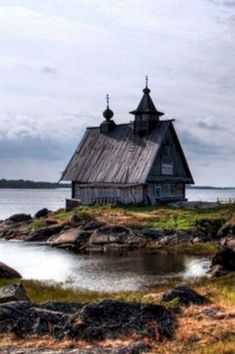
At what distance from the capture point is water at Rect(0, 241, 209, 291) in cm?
2562

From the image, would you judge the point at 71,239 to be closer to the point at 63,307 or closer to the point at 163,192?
the point at 163,192

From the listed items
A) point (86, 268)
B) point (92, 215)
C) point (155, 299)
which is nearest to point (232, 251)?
point (86, 268)

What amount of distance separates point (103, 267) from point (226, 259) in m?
6.85

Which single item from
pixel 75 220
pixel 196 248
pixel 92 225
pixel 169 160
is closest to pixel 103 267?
pixel 196 248

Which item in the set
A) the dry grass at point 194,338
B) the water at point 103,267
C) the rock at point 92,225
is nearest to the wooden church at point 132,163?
the rock at point 92,225

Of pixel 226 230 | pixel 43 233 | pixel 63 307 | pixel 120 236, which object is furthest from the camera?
pixel 43 233

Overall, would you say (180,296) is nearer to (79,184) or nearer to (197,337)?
(197,337)

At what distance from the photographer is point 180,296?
15.0 m

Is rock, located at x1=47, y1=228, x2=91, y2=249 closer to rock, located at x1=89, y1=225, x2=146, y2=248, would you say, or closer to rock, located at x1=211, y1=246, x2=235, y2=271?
rock, located at x1=89, y1=225, x2=146, y2=248

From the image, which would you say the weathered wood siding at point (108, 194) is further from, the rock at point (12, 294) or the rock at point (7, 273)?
the rock at point (12, 294)

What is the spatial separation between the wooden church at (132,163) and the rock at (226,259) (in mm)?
26264

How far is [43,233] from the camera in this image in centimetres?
4631

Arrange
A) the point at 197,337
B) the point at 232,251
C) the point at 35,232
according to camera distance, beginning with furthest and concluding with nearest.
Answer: the point at 35,232, the point at 232,251, the point at 197,337

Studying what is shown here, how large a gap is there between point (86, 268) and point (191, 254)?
7.28 m
